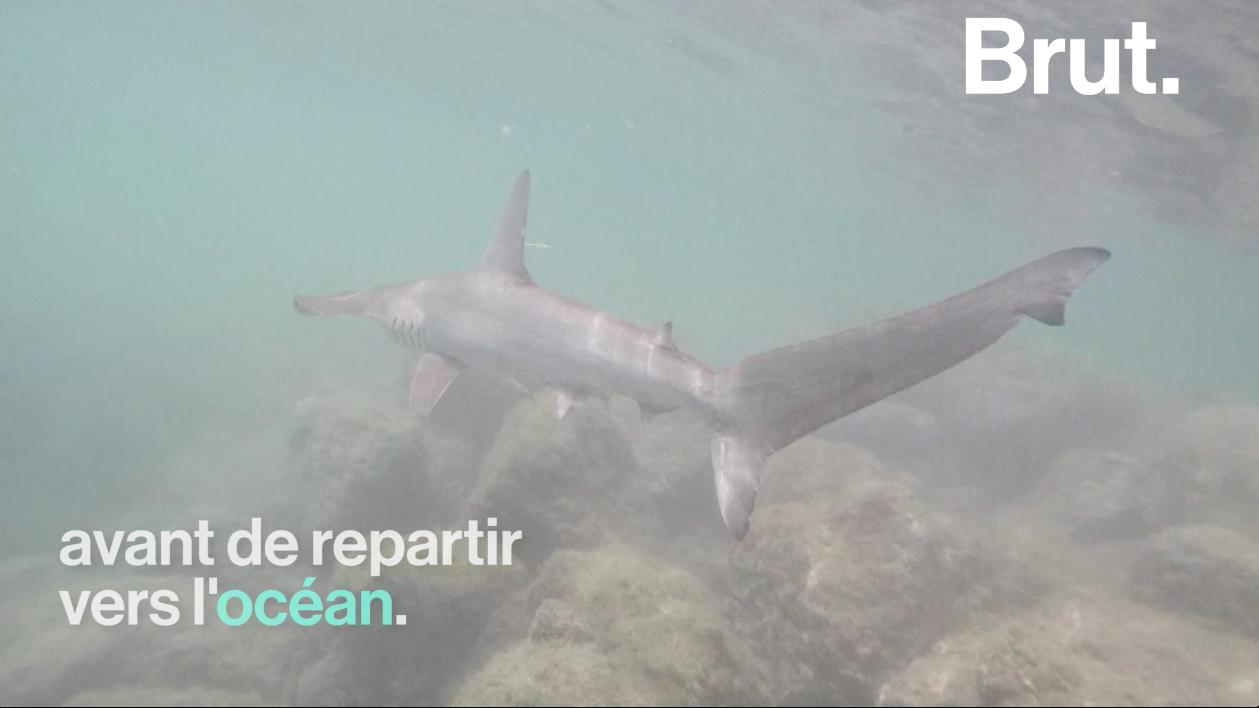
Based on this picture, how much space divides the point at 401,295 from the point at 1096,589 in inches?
319

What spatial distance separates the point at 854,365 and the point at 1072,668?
2.73 meters

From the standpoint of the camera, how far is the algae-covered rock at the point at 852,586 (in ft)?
18.9

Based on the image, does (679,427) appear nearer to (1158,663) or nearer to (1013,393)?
(1158,663)

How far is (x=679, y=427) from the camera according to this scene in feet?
42.8

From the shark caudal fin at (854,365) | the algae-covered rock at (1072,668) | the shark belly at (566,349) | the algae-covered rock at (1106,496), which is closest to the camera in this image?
the shark caudal fin at (854,365)

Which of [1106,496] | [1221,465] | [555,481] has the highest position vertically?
[555,481]

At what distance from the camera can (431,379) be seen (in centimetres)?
679

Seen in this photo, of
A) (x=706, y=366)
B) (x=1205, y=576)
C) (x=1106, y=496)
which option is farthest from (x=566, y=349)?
(x=1106, y=496)

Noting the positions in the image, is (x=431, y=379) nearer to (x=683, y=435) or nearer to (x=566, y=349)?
(x=566, y=349)

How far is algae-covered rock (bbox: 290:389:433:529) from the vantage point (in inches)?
408

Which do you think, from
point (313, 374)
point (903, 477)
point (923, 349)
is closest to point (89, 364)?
point (313, 374)

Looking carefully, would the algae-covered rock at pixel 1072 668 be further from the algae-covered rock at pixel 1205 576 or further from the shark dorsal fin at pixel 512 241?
the shark dorsal fin at pixel 512 241

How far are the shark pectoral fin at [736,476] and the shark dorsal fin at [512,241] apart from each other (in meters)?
2.70

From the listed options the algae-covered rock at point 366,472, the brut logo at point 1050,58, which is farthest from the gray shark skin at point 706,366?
the brut logo at point 1050,58
